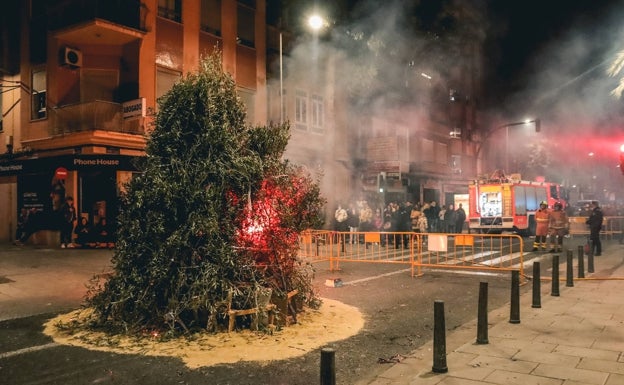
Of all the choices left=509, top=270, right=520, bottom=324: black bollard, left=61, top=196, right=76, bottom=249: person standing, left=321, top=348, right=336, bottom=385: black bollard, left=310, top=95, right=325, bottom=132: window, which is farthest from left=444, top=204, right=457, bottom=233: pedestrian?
left=321, top=348, right=336, bottom=385: black bollard

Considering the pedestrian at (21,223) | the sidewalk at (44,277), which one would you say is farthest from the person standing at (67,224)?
the pedestrian at (21,223)

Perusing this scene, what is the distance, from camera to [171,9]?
17312 millimetres

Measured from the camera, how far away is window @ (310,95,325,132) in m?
21.0

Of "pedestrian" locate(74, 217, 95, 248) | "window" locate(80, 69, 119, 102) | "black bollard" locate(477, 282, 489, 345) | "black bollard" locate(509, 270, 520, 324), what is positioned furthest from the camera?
"window" locate(80, 69, 119, 102)

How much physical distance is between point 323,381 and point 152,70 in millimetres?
15462

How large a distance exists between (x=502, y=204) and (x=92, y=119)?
16742mm

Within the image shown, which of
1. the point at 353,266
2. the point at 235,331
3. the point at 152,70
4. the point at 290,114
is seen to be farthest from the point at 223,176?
the point at 290,114

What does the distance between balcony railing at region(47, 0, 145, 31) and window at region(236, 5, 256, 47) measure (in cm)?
469

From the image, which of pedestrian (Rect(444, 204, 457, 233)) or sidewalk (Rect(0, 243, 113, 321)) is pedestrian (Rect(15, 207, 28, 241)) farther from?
pedestrian (Rect(444, 204, 457, 233))

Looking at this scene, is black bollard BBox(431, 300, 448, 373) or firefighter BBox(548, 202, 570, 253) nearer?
black bollard BBox(431, 300, 448, 373)

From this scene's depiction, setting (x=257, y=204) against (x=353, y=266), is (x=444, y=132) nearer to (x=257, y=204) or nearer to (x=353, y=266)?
(x=353, y=266)

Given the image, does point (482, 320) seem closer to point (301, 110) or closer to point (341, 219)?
point (341, 219)

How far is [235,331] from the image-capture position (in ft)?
18.9

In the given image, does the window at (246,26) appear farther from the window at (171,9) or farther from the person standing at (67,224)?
the person standing at (67,224)
